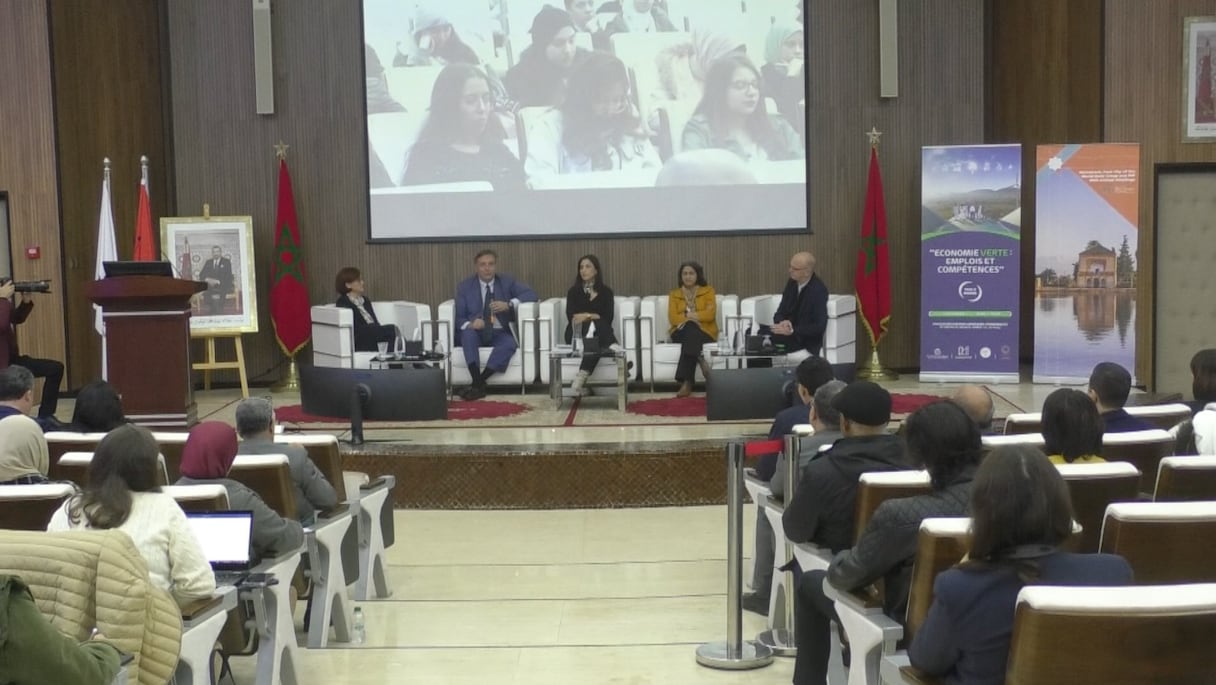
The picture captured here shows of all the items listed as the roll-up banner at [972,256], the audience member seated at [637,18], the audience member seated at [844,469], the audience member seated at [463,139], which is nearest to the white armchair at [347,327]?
the audience member seated at [463,139]

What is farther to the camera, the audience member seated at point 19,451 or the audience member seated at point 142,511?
the audience member seated at point 19,451

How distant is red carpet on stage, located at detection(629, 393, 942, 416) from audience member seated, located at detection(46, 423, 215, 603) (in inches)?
227

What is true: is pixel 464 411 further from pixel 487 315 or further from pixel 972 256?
pixel 972 256

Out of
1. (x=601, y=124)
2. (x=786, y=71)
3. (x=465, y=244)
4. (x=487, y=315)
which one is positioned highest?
(x=786, y=71)

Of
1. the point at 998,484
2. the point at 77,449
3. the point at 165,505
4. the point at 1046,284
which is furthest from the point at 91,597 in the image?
the point at 1046,284

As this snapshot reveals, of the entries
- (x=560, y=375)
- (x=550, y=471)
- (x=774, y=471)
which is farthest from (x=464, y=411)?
(x=774, y=471)

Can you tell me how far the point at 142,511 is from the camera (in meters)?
3.39

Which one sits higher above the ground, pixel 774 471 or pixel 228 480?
pixel 228 480

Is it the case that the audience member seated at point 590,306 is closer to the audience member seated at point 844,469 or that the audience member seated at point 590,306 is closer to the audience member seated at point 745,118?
the audience member seated at point 745,118

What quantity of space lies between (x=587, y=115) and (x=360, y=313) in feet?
8.17

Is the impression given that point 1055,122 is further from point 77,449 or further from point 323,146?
point 77,449

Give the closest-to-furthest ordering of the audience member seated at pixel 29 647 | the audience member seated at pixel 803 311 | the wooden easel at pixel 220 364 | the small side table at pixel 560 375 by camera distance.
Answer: the audience member seated at pixel 29 647 < the small side table at pixel 560 375 < the audience member seated at pixel 803 311 < the wooden easel at pixel 220 364

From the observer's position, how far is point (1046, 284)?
9.98m

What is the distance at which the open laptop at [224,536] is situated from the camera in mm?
3795
